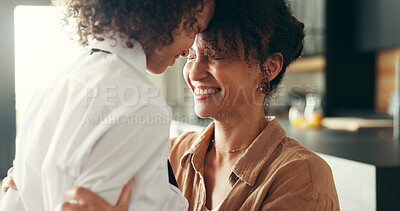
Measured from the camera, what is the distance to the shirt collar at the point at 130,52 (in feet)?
2.31

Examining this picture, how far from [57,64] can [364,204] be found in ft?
4.24

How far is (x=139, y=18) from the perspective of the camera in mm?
693

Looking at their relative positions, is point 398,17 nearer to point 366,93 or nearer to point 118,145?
point 366,93

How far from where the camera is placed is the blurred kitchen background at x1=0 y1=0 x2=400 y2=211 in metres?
1.26

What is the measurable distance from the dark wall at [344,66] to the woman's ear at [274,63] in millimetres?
4253

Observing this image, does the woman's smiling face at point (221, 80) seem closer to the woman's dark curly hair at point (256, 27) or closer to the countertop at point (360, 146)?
the woman's dark curly hair at point (256, 27)

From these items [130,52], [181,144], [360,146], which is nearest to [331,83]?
[360,146]

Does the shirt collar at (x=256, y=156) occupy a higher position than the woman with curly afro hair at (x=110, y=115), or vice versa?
the woman with curly afro hair at (x=110, y=115)

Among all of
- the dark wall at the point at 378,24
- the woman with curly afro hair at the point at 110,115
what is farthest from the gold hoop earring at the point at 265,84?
the dark wall at the point at 378,24

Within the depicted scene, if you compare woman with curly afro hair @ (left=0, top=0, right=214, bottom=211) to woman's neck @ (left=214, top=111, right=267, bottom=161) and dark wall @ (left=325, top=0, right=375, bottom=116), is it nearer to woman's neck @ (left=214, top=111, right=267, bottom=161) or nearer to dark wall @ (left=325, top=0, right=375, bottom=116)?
woman's neck @ (left=214, top=111, right=267, bottom=161)

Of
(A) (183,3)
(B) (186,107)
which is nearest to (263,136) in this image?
(A) (183,3)

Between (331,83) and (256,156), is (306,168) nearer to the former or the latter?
(256,156)

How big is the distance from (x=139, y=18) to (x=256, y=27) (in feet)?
1.44

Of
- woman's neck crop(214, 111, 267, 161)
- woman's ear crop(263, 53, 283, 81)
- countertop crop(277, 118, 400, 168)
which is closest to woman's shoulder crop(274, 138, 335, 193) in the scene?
woman's neck crop(214, 111, 267, 161)
